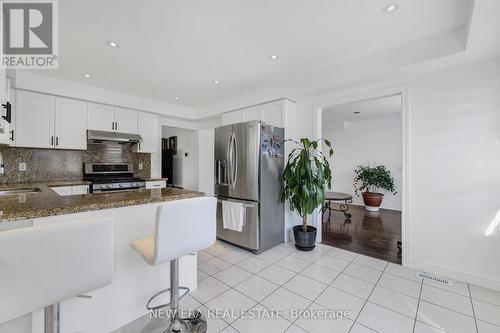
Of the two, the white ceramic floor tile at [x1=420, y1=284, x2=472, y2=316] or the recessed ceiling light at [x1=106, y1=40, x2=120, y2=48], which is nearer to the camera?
the white ceramic floor tile at [x1=420, y1=284, x2=472, y2=316]

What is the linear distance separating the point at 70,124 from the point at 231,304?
3644mm

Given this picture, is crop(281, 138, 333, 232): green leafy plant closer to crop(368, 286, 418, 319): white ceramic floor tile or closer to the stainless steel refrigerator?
the stainless steel refrigerator

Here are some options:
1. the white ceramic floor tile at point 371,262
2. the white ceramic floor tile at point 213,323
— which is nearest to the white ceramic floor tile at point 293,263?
the white ceramic floor tile at point 371,262

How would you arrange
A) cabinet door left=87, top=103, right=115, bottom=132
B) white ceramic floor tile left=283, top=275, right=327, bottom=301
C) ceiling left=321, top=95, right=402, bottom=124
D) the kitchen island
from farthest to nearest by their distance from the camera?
ceiling left=321, top=95, right=402, bottom=124, cabinet door left=87, top=103, right=115, bottom=132, white ceramic floor tile left=283, top=275, right=327, bottom=301, the kitchen island

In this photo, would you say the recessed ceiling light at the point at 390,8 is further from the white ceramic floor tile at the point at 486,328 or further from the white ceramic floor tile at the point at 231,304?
the white ceramic floor tile at the point at 231,304

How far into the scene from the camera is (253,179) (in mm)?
3002

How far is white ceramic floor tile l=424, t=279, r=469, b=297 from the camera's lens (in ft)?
6.81

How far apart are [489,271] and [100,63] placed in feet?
16.2

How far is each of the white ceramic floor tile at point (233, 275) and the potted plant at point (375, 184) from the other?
182 inches

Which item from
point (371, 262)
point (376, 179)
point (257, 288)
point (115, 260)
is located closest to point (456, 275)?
A: point (371, 262)

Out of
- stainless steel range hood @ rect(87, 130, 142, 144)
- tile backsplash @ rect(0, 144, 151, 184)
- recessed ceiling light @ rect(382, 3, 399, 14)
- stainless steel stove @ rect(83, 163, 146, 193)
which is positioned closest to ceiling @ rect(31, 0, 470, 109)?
recessed ceiling light @ rect(382, 3, 399, 14)

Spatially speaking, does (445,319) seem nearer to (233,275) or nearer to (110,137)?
(233,275)

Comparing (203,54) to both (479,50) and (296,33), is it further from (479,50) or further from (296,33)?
(479,50)

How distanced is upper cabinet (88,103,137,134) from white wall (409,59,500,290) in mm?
4407
